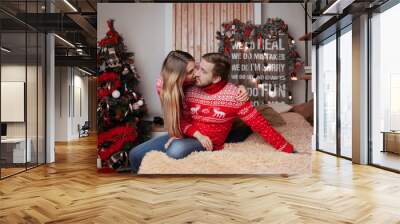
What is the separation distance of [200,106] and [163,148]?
533 mm

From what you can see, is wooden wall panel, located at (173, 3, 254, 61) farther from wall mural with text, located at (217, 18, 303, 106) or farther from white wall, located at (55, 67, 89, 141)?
white wall, located at (55, 67, 89, 141)

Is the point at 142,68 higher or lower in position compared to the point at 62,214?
higher

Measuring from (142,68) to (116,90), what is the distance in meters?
0.45

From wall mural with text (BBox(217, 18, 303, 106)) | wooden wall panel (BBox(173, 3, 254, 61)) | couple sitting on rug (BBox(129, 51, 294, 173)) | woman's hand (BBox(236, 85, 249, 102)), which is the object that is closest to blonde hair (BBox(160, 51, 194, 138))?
couple sitting on rug (BBox(129, 51, 294, 173))

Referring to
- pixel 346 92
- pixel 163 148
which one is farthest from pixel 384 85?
pixel 163 148

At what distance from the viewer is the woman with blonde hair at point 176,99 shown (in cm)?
339

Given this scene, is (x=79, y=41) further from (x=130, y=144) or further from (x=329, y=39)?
(x=130, y=144)

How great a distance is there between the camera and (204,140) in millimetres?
3471

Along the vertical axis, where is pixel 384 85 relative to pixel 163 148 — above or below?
above

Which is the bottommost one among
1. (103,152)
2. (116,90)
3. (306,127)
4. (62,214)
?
(62,214)

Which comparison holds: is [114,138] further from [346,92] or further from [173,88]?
[346,92]

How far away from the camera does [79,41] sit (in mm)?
11109

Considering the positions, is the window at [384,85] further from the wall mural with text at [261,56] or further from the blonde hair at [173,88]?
the blonde hair at [173,88]

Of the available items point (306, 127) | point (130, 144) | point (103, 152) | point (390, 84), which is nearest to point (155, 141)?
point (130, 144)
